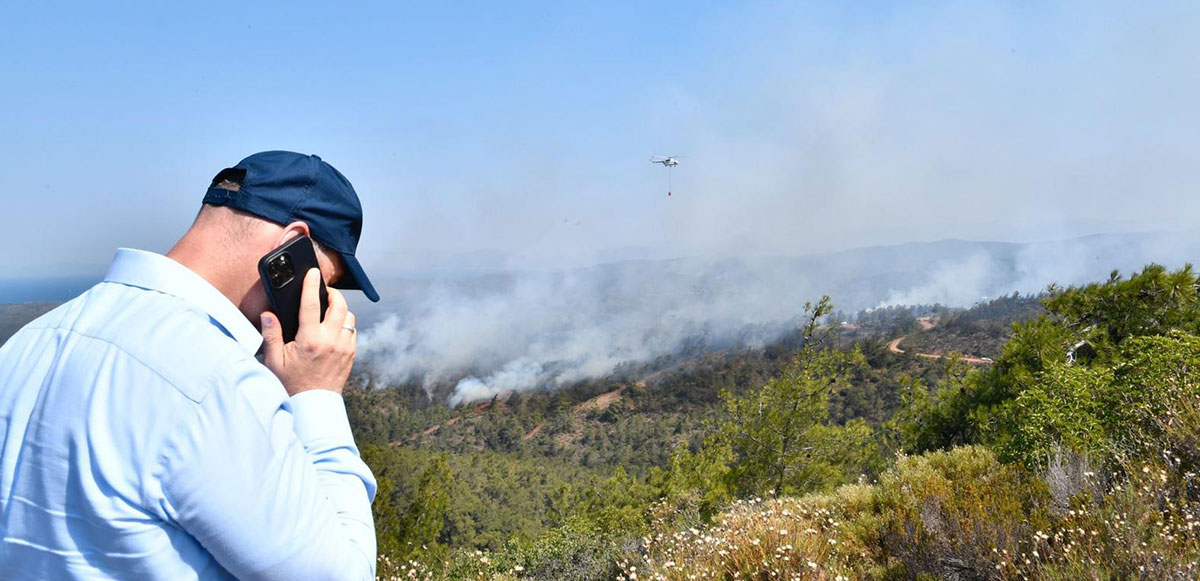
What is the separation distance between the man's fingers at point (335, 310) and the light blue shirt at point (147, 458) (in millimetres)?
222

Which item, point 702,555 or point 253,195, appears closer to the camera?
point 253,195

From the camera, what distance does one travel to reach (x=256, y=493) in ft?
3.00

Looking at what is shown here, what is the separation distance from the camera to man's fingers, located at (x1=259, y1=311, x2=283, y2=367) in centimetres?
114

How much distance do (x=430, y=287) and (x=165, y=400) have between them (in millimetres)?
177929

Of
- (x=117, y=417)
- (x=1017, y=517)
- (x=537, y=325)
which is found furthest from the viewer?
(x=537, y=325)

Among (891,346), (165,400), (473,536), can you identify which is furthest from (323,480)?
(891,346)

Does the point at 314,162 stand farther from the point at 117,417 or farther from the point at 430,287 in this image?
the point at 430,287

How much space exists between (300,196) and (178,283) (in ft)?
0.86

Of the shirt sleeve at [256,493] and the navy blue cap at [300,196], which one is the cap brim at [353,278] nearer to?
the navy blue cap at [300,196]

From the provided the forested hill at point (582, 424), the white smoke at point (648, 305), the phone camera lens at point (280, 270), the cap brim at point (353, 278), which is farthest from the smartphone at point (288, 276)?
the white smoke at point (648, 305)

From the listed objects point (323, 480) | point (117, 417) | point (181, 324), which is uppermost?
point (181, 324)

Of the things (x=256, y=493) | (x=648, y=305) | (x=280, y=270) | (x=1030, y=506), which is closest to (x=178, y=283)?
(x=280, y=270)

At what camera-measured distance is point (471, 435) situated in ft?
264

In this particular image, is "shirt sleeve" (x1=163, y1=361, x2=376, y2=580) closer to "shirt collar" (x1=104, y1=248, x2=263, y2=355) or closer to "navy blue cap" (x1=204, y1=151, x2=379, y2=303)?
"shirt collar" (x1=104, y1=248, x2=263, y2=355)
